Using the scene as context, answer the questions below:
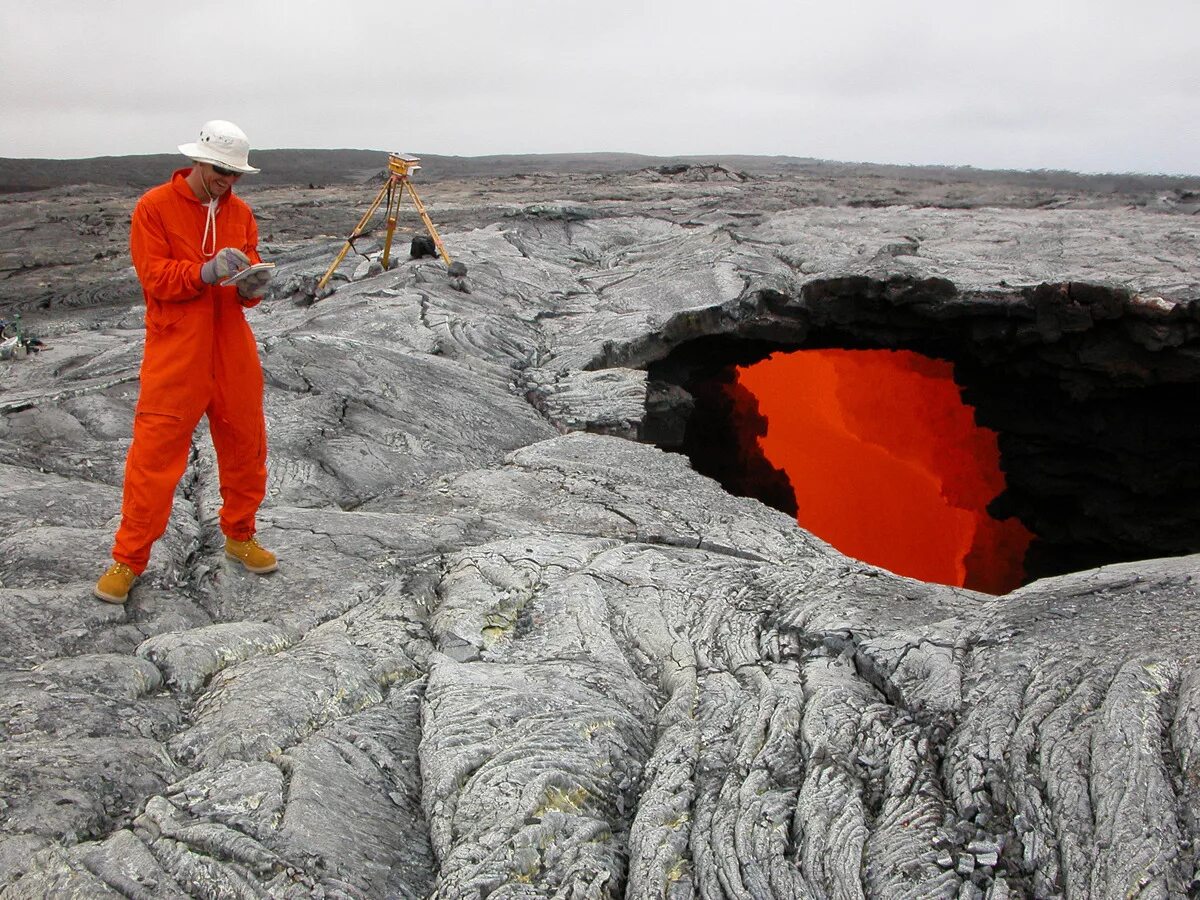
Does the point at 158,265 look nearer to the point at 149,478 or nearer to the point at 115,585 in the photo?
the point at 149,478

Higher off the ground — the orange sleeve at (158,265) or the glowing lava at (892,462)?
the orange sleeve at (158,265)

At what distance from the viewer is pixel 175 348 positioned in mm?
4242

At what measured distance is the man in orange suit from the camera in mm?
4113

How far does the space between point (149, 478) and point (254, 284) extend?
1.01 metres

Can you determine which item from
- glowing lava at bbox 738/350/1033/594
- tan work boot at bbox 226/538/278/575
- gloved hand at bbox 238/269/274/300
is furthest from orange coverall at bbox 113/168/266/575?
glowing lava at bbox 738/350/1033/594

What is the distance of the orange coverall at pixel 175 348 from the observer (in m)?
4.16


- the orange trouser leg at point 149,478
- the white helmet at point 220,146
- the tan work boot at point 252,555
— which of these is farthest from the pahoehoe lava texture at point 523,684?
the white helmet at point 220,146

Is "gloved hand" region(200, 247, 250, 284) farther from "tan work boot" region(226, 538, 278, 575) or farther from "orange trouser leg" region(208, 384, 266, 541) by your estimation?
"tan work boot" region(226, 538, 278, 575)

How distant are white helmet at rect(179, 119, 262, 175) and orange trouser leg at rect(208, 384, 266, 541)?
1030mm

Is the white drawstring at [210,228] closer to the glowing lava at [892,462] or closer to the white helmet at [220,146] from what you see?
the white helmet at [220,146]

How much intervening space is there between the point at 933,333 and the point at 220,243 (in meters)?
10.2

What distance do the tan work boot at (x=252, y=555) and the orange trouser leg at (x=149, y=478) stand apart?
19.0 inches

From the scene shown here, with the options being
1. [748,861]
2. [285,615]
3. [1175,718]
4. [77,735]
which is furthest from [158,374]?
[1175,718]

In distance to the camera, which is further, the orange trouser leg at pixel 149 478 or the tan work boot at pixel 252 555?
the tan work boot at pixel 252 555
